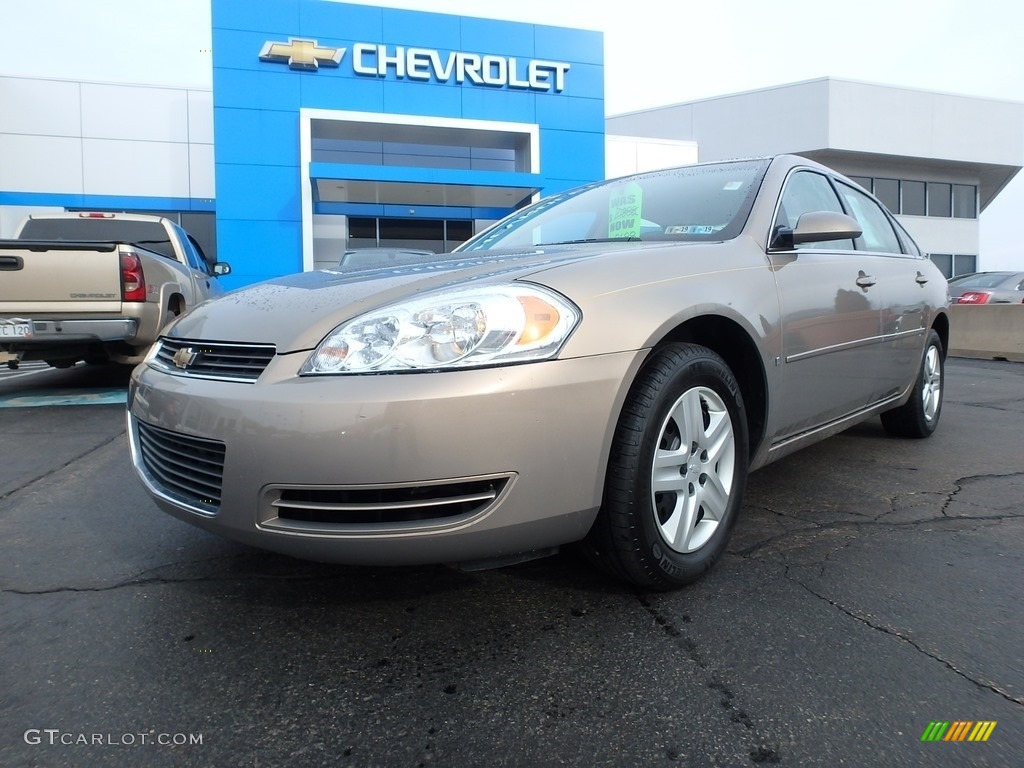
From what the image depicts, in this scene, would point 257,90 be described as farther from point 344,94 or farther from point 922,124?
point 922,124

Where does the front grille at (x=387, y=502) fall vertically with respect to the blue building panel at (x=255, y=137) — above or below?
below

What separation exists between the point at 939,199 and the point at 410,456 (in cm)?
3556

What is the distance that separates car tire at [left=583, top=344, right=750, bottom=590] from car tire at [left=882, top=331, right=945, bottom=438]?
2.43m

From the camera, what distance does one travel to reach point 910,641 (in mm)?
1881

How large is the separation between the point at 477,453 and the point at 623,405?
0.49 meters

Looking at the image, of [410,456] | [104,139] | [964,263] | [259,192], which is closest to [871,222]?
[410,456]

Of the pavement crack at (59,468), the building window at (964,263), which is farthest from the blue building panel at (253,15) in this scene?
the building window at (964,263)

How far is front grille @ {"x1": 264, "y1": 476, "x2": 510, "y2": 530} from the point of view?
5.62 feet

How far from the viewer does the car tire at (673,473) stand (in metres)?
1.93

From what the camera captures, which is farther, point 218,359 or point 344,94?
point 344,94

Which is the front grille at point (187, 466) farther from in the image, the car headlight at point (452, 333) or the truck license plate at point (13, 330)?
the truck license plate at point (13, 330)

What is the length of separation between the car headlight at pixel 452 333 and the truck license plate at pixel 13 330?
5017mm

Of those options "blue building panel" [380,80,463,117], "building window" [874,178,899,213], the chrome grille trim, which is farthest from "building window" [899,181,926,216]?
the chrome grille trim

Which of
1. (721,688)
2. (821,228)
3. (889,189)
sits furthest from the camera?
(889,189)
